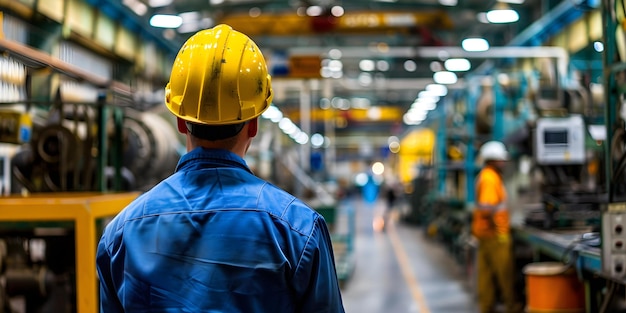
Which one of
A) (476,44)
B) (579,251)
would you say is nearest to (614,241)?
(579,251)

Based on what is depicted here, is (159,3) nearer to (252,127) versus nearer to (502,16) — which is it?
(502,16)

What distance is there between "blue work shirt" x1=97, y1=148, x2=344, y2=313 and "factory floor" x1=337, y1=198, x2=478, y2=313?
6.73 m

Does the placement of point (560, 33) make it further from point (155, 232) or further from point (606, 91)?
point (155, 232)

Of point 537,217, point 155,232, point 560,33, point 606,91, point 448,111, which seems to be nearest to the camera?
point 155,232

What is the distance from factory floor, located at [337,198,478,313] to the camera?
8469mm

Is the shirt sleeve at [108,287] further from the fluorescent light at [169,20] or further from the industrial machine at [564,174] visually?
the fluorescent light at [169,20]

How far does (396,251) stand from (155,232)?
42.5 feet

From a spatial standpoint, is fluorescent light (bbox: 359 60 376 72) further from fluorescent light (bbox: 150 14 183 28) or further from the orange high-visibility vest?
the orange high-visibility vest

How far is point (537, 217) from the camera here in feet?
22.5

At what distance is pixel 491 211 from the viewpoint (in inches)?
293

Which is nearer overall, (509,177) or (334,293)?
(334,293)

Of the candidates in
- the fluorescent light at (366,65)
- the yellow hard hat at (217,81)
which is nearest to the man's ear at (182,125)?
the yellow hard hat at (217,81)

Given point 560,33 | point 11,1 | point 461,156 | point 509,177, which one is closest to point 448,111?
point 461,156

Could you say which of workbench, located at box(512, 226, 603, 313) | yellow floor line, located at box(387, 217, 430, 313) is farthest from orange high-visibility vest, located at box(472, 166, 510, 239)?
yellow floor line, located at box(387, 217, 430, 313)
